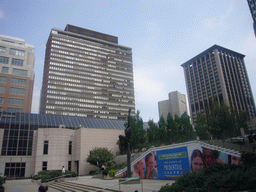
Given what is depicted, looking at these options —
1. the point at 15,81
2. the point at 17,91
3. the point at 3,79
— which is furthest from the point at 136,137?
the point at 3,79

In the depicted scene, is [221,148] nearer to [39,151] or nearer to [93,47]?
[39,151]

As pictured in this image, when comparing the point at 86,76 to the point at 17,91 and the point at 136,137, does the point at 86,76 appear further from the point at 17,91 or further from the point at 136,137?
the point at 136,137

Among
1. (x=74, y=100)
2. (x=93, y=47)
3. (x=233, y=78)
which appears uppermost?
(x=93, y=47)

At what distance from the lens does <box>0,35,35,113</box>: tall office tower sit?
61.3 meters

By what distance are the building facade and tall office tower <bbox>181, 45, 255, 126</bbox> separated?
305ft

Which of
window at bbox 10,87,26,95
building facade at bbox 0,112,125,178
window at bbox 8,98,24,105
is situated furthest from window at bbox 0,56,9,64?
building facade at bbox 0,112,125,178

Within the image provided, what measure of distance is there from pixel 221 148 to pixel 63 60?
117 meters

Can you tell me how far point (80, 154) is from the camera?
139 feet

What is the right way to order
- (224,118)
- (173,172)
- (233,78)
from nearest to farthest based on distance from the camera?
(173,172), (224,118), (233,78)

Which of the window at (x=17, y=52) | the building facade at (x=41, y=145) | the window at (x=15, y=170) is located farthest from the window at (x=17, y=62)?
the window at (x=15, y=170)

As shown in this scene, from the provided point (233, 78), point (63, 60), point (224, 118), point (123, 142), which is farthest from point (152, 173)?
point (233, 78)

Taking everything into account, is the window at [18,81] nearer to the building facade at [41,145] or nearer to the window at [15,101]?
the window at [15,101]

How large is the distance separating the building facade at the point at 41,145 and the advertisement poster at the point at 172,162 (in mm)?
21200

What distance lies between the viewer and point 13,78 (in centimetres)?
6372
